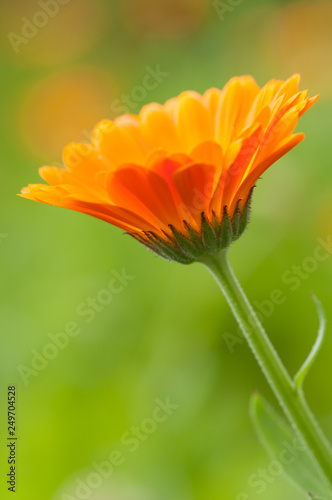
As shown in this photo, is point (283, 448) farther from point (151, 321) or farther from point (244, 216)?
point (151, 321)

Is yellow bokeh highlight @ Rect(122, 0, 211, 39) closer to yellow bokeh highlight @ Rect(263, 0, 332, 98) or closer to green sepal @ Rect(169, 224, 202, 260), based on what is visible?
yellow bokeh highlight @ Rect(263, 0, 332, 98)

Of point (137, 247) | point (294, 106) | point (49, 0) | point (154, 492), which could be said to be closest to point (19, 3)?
point (49, 0)

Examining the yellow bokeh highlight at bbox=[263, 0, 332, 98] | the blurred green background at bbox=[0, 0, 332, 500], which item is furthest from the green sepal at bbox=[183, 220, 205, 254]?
the yellow bokeh highlight at bbox=[263, 0, 332, 98]

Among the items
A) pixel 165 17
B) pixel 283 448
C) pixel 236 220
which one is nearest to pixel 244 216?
pixel 236 220

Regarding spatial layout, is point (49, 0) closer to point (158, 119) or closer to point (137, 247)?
point (137, 247)

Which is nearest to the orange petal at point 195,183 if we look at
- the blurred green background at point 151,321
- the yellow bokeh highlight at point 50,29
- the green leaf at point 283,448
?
the green leaf at point 283,448
